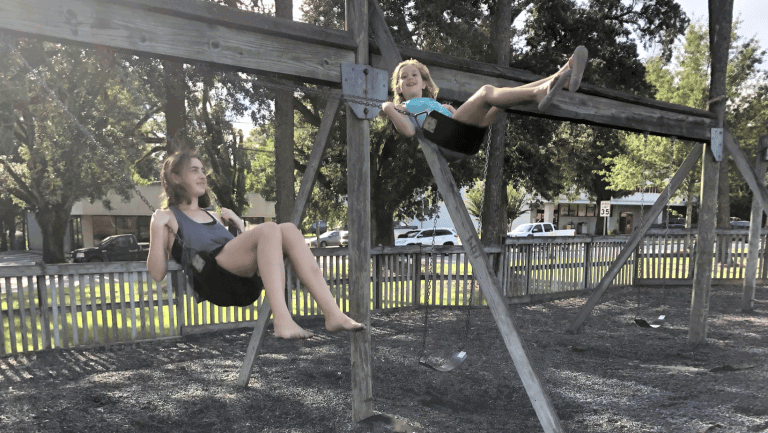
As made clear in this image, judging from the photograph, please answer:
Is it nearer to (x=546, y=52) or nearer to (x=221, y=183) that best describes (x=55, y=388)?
(x=221, y=183)

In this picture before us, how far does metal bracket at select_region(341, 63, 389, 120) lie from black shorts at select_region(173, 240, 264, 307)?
1.41 meters

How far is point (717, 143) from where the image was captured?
589 cm

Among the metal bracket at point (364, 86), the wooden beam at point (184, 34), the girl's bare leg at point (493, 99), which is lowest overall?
the girl's bare leg at point (493, 99)

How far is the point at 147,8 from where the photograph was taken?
9.10 feet

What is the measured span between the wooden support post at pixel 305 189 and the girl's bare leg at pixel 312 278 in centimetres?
139

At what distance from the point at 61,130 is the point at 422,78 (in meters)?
13.0

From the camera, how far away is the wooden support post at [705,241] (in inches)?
233

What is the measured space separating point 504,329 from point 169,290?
500 cm

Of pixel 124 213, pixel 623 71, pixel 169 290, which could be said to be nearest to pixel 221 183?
pixel 169 290

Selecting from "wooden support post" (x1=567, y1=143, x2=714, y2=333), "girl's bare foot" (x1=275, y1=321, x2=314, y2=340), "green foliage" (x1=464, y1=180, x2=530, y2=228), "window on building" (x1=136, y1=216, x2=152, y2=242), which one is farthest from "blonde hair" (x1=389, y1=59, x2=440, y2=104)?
"window on building" (x1=136, y1=216, x2=152, y2=242)

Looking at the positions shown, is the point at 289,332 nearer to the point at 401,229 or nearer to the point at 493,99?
the point at 493,99

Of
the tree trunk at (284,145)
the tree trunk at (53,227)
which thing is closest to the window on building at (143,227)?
the tree trunk at (53,227)

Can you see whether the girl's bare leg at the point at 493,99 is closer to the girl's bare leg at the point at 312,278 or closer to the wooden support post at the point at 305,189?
the wooden support post at the point at 305,189

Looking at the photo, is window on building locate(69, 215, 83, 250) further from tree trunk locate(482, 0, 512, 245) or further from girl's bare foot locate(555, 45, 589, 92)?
girl's bare foot locate(555, 45, 589, 92)
